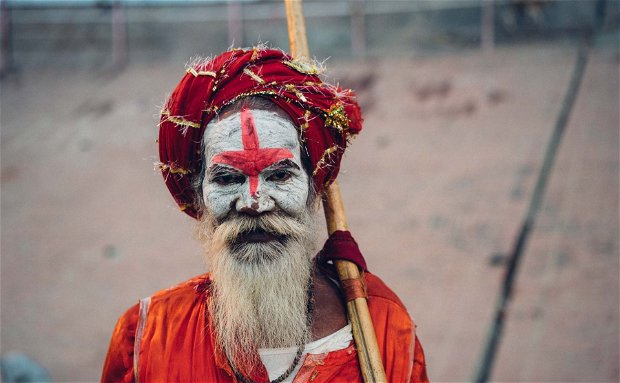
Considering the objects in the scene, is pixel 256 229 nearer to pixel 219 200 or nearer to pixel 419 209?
pixel 219 200

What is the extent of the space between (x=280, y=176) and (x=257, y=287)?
0.37m

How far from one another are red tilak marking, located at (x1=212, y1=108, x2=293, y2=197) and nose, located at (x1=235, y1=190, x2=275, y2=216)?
2cm

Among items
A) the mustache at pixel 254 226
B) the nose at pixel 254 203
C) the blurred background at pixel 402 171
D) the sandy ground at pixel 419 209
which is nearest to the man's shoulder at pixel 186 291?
the mustache at pixel 254 226

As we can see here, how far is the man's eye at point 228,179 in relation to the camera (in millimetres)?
2768

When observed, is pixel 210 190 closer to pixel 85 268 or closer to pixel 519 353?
pixel 519 353

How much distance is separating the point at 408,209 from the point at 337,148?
8614mm

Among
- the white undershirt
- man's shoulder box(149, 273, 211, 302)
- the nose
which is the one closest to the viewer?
the nose

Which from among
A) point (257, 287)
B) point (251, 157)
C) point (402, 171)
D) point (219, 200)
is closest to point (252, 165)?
point (251, 157)

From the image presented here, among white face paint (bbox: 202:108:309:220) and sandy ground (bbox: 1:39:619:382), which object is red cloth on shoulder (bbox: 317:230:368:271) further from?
sandy ground (bbox: 1:39:619:382)

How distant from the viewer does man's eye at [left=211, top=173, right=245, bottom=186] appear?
2.77 metres

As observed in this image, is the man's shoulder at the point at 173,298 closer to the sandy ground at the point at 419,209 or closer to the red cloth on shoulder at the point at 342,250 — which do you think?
the red cloth on shoulder at the point at 342,250

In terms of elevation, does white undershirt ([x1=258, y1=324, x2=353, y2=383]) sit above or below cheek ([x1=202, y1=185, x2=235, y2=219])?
below

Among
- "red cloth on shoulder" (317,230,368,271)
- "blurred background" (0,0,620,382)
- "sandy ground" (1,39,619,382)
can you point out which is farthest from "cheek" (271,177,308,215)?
"blurred background" (0,0,620,382)

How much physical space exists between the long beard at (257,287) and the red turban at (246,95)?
22 centimetres
